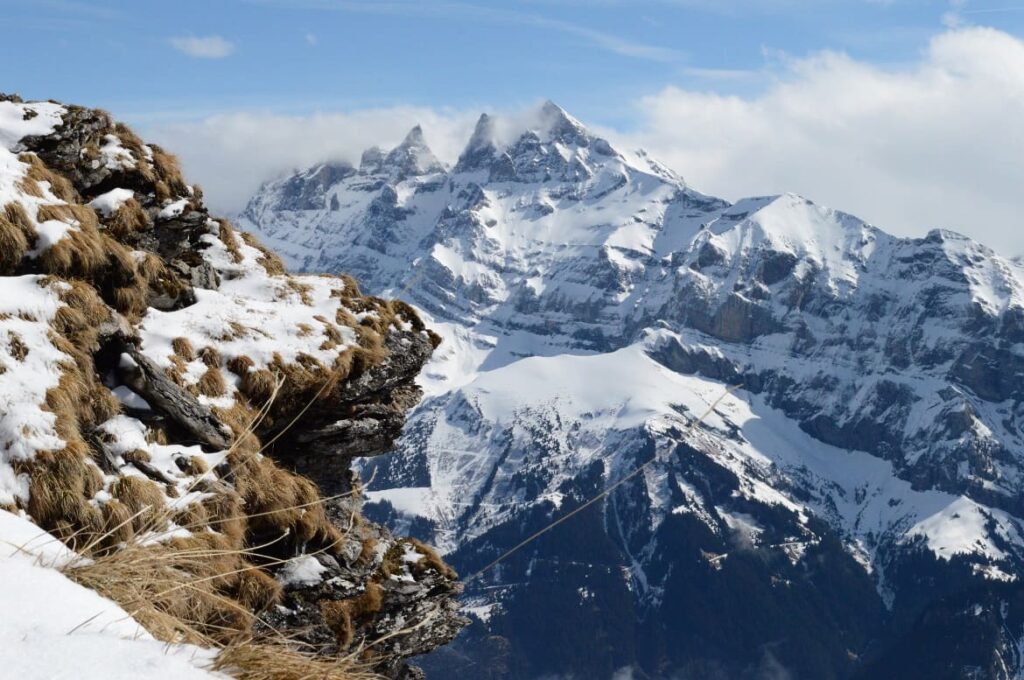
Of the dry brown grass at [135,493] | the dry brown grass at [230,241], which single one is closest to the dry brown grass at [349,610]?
the dry brown grass at [135,493]

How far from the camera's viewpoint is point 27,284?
55.3 feet

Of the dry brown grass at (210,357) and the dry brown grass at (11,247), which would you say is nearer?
the dry brown grass at (11,247)

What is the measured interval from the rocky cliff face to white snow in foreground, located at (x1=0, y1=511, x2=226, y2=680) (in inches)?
285

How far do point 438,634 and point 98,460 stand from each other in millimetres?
7976

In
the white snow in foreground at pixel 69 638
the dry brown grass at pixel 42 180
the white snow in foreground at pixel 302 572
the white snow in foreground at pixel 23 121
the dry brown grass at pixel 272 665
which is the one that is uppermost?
the white snow in foreground at pixel 23 121

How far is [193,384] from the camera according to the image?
18.0 meters

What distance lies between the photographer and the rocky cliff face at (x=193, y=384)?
14.5 meters

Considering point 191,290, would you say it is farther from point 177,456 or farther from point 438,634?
point 438,634

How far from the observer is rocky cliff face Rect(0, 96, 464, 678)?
47.5 ft

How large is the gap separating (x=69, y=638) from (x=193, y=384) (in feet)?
45.4

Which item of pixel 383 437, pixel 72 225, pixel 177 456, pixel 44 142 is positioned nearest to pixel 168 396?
pixel 177 456

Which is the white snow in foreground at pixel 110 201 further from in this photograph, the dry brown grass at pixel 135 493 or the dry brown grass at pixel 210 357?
the dry brown grass at pixel 135 493

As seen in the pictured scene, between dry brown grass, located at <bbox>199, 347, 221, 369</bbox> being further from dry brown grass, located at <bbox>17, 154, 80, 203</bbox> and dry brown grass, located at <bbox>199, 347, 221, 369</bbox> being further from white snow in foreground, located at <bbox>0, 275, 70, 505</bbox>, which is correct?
dry brown grass, located at <bbox>17, 154, 80, 203</bbox>

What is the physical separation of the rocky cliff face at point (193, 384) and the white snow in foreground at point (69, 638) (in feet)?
23.7
